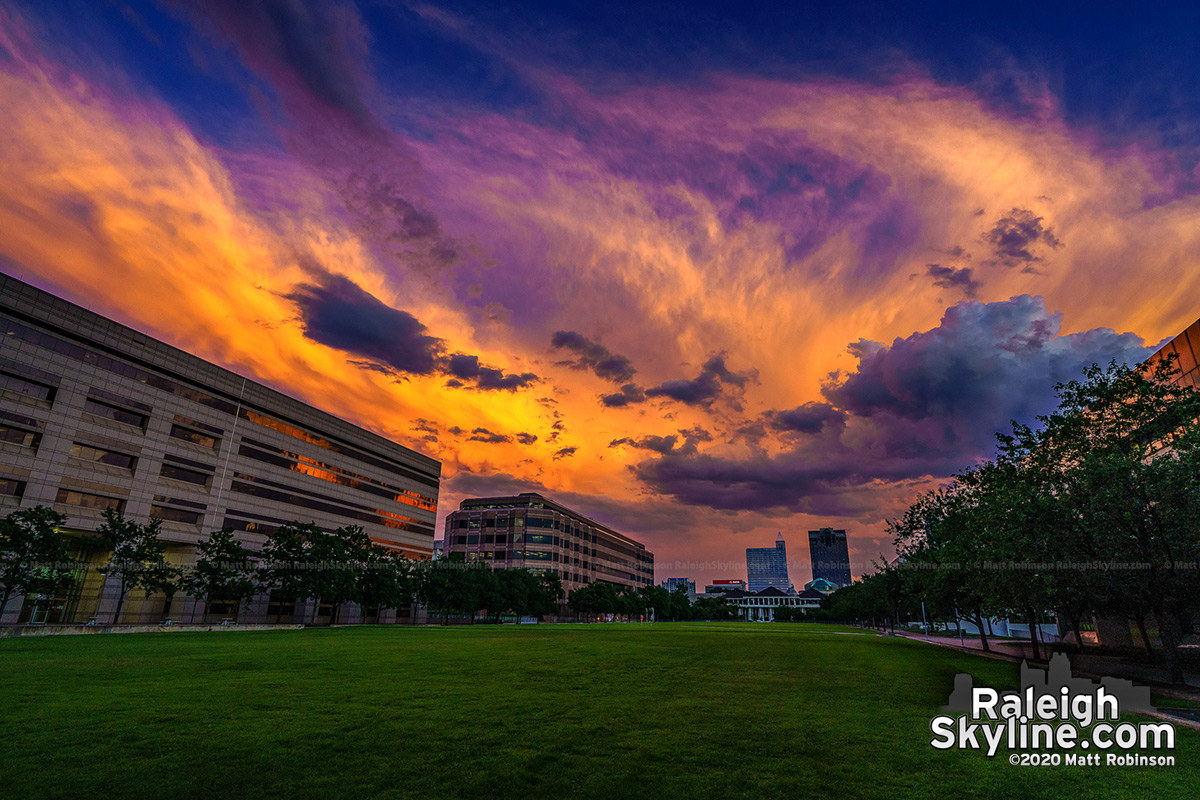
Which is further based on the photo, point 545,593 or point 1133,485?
point 545,593

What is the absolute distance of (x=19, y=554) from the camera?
1895 inches

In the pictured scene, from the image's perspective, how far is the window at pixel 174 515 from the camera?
74875mm

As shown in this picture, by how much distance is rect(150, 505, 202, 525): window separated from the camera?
7488 centimetres

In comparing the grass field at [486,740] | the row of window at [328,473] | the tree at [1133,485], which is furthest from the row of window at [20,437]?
the tree at [1133,485]

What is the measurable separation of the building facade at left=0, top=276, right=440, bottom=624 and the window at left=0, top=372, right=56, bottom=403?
0.12 m

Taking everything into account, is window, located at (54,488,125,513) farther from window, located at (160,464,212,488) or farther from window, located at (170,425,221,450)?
window, located at (170,425,221,450)

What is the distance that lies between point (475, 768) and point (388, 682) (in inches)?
422

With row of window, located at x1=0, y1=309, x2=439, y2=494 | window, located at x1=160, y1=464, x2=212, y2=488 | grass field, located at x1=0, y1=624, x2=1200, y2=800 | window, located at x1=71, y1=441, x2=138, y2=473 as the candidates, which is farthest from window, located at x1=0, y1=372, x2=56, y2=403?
grass field, located at x1=0, y1=624, x2=1200, y2=800

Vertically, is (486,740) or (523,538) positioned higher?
(523,538)

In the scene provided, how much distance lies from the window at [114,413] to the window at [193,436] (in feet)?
13.3

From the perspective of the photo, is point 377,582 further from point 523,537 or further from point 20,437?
point 523,537

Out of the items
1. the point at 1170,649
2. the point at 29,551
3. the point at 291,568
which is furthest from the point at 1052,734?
the point at 291,568

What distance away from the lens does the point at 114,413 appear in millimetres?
72125

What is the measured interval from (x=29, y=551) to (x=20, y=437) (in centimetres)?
2180
